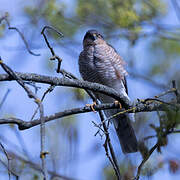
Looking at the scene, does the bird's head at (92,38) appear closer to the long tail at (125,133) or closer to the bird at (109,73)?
the bird at (109,73)

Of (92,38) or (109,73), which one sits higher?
(92,38)

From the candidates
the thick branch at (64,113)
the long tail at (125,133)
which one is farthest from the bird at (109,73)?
the thick branch at (64,113)

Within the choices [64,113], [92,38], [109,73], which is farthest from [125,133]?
[64,113]

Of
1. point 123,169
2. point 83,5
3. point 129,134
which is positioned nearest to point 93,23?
point 83,5

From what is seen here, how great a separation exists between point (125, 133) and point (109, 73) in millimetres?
1010

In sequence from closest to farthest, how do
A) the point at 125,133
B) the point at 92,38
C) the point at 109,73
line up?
1. the point at 109,73
2. the point at 125,133
3. the point at 92,38

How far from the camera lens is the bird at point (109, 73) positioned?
221 inches

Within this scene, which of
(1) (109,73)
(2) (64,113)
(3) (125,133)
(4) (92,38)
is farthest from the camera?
(4) (92,38)

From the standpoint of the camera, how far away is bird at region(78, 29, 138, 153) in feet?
18.4

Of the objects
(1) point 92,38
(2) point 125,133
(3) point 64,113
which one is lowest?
(2) point 125,133

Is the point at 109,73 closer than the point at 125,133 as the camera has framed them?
Yes

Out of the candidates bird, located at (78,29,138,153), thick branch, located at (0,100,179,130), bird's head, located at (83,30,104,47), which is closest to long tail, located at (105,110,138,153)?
bird, located at (78,29,138,153)

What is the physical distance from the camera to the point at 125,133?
19.1ft

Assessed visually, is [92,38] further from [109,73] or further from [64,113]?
[64,113]
